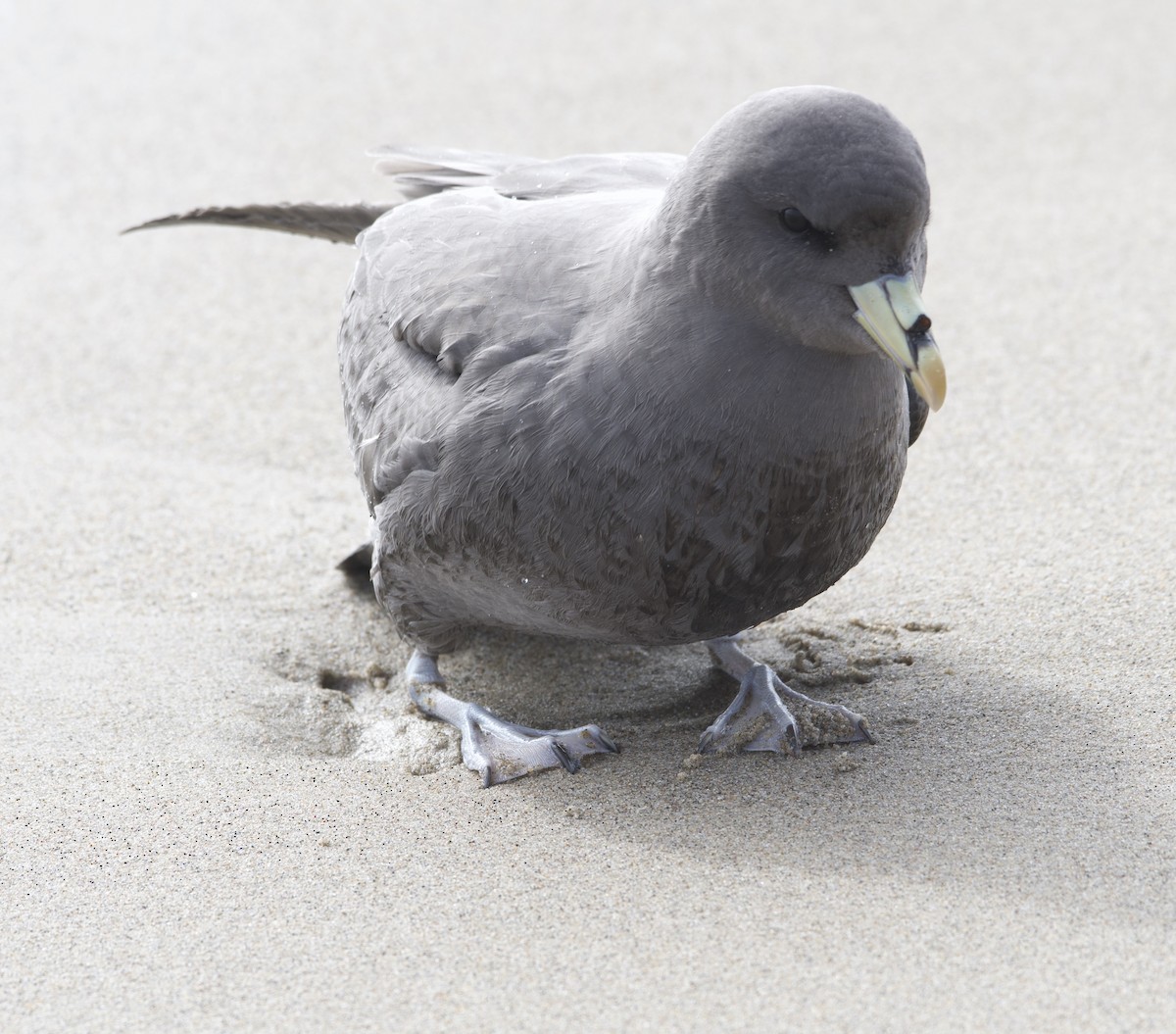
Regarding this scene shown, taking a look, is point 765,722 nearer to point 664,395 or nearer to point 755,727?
point 755,727

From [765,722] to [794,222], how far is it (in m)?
1.16

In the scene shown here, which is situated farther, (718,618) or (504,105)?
(504,105)

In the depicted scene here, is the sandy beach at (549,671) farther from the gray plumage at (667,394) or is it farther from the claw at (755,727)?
the gray plumage at (667,394)

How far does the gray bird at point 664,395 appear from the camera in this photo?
2.63 meters

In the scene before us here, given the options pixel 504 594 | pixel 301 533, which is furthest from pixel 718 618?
pixel 301 533


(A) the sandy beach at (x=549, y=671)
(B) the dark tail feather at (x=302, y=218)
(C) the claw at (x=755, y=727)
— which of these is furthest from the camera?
(B) the dark tail feather at (x=302, y=218)

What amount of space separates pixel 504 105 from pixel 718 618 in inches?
176

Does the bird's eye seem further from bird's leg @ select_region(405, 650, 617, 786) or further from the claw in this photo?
bird's leg @ select_region(405, 650, 617, 786)

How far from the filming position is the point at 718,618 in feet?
10.0

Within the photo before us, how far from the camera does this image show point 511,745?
3.30m

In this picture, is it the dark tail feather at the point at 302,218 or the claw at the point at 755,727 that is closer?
the claw at the point at 755,727

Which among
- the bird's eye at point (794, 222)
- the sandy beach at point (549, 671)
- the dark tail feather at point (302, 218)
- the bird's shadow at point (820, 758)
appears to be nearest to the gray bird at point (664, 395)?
the bird's eye at point (794, 222)

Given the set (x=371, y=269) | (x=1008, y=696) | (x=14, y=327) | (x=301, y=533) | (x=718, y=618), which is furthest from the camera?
(x=14, y=327)

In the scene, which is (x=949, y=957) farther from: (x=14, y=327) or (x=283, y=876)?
(x=14, y=327)
